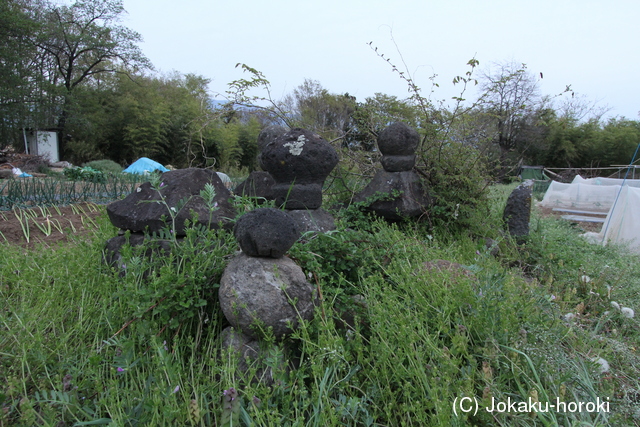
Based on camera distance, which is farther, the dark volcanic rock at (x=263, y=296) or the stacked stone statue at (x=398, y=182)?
the stacked stone statue at (x=398, y=182)

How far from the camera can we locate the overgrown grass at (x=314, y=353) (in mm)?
1268

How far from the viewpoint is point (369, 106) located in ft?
15.0

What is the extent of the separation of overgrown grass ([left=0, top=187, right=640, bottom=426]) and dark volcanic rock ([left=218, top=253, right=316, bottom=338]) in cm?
9

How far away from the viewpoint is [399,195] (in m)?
3.67

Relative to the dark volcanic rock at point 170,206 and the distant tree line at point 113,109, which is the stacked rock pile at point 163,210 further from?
the distant tree line at point 113,109

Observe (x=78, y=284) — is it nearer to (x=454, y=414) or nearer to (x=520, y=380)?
(x=454, y=414)

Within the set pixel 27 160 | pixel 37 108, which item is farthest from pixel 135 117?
pixel 27 160

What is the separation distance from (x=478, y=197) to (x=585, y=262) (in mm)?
1155

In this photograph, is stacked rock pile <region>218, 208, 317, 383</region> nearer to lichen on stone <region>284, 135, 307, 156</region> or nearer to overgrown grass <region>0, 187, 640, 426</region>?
overgrown grass <region>0, 187, 640, 426</region>

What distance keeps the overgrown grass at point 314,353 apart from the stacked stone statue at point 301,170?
0.46 metres

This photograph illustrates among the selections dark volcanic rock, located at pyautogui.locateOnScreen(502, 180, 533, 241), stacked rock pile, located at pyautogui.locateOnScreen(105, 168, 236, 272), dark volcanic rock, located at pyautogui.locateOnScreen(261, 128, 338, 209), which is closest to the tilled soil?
stacked rock pile, located at pyautogui.locateOnScreen(105, 168, 236, 272)

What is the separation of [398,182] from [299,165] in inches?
56.3

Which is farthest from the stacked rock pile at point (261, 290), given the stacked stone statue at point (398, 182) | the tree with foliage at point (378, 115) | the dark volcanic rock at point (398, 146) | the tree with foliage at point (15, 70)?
the tree with foliage at point (15, 70)

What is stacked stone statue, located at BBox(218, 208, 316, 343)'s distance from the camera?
1518 millimetres
